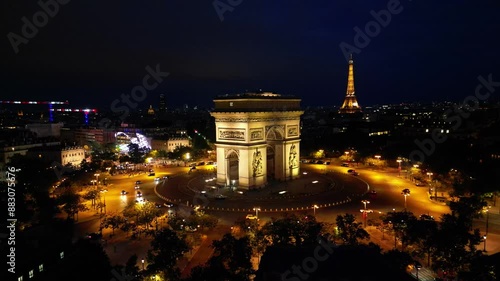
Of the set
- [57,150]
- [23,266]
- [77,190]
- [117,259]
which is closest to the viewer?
[23,266]

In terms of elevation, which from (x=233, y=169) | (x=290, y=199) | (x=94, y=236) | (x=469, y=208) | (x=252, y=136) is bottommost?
(x=290, y=199)

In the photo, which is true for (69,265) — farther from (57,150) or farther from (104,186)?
(57,150)

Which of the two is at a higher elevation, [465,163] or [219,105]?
[219,105]

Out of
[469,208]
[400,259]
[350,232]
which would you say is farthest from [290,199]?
[400,259]

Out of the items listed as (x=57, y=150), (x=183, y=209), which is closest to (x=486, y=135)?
(x=183, y=209)

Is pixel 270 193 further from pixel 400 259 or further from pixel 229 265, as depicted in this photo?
pixel 400 259

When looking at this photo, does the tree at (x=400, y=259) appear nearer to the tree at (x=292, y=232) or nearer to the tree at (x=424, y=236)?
the tree at (x=424, y=236)

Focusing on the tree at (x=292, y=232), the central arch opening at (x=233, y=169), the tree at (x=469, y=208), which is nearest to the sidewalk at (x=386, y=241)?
the tree at (x=469, y=208)
